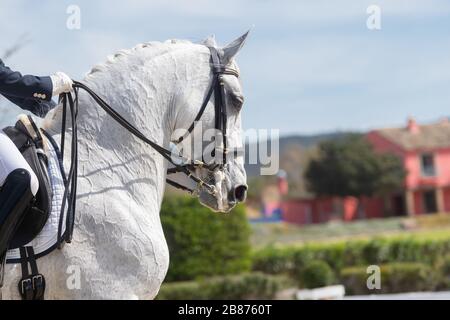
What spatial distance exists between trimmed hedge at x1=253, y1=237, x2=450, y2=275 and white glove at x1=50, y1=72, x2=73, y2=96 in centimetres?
1878

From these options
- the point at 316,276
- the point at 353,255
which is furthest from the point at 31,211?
the point at 353,255

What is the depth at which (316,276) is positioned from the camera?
20.6m

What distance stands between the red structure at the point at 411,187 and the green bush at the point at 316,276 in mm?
55794

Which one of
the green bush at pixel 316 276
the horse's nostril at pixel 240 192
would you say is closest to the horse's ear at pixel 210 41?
the horse's nostril at pixel 240 192

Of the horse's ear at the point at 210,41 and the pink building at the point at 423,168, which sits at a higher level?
the pink building at the point at 423,168

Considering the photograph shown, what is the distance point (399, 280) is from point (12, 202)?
17.4 m

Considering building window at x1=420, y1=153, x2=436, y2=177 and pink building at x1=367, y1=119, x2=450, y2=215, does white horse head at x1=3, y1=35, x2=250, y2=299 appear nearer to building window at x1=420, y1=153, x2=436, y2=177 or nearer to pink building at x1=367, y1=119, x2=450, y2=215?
pink building at x1=367, y1=119, x2=450, y2=215

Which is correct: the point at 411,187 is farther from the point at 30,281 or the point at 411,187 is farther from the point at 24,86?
the point at 30,281

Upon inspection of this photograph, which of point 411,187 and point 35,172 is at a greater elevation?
point 411,187

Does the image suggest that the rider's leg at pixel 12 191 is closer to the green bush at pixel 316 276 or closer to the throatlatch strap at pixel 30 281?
the throatlatch strap at pixel 30 281

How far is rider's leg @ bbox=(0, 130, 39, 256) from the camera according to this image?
12.8 ft

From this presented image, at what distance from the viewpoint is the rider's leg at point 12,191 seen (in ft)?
12.8

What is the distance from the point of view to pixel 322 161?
7694 cm

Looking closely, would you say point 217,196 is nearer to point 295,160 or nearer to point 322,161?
point 322,161
